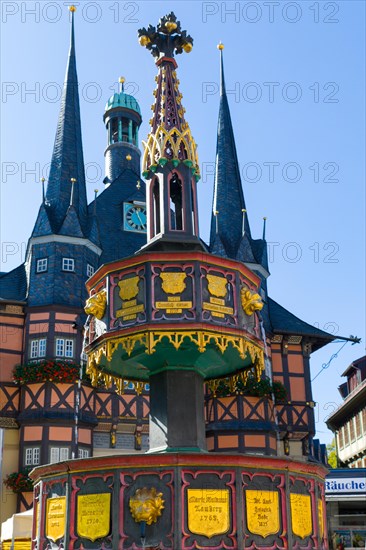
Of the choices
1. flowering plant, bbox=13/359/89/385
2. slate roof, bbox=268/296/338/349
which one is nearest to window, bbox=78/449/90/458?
flowering plant, bbox=13/359/89/385

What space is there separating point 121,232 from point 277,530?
25600mm

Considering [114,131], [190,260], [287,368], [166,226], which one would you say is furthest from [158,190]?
[114,131]

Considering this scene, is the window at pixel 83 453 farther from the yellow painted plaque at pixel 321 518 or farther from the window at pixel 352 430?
the window at pixel 352 430

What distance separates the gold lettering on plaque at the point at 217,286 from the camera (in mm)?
11044

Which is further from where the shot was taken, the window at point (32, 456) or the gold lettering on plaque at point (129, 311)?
the window at point (32, 456)

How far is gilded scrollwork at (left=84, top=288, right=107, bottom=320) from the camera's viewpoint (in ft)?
37.2

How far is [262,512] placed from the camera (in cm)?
970

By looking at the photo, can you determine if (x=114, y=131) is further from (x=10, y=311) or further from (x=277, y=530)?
(x=277, y=530)

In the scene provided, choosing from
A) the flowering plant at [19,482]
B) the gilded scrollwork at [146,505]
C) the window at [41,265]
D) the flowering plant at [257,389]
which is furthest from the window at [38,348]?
the gilded scrollwork at [146,505]

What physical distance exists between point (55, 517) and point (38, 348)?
18825 millimetres

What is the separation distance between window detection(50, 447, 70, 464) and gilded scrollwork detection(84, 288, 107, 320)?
16.7 meters

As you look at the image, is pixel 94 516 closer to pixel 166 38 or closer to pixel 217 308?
pixel 217 308

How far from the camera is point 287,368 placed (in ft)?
105

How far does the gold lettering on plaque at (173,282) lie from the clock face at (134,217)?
23.8 m
